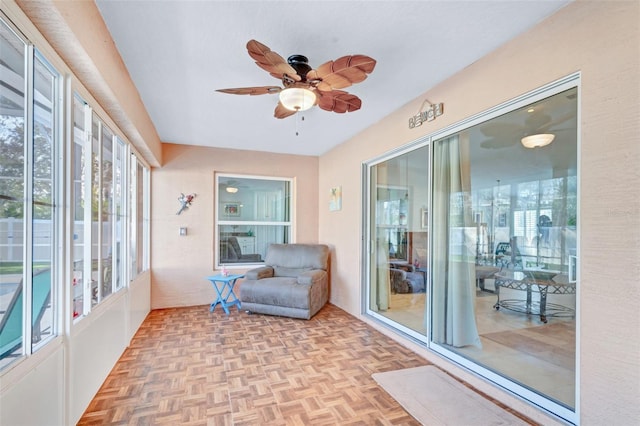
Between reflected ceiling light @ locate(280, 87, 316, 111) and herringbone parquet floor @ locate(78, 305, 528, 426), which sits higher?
reflected ceiling light @ locate(280, 87, 316, 111)

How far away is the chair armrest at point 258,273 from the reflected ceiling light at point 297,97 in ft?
9.28

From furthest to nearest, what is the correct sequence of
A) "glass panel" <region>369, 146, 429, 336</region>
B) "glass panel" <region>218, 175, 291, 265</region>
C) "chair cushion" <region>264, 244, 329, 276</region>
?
"glass panel" <region>218, 175, 291, 265</region> → "chair cushion" <region>264, 244, 329, 276</region> → "glass panel" <region>369, 146, 429, 336</region>

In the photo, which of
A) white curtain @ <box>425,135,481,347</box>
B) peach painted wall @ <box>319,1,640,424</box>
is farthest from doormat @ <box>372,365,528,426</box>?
white curtain @ <box>425,135,481,347</box>

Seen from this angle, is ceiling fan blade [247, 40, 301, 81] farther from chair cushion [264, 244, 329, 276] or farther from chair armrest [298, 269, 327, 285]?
chair cushion [264, 244, 329, 276]

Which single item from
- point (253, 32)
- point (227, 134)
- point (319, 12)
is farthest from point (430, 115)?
point (227, 134)

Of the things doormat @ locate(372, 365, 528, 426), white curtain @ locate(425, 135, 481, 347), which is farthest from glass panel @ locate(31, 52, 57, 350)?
white curtain @ locate(425, 135, 481, 347)

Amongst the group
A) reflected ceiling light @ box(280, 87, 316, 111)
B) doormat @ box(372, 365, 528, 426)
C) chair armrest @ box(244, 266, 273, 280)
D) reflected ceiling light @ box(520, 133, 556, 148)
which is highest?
reflected ceiling light @ box(280, 87, 316, 111)

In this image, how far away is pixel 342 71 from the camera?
1.96m

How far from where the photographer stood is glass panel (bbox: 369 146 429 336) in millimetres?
3207

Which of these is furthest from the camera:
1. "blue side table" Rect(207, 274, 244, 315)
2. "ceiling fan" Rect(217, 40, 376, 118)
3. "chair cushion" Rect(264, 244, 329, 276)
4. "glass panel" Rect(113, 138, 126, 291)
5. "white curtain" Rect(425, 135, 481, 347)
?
"chair cushion" Rect(264, 244, 329, 276)

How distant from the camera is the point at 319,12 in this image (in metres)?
1.84

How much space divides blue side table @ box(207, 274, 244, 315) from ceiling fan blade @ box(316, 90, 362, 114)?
2.95 metres

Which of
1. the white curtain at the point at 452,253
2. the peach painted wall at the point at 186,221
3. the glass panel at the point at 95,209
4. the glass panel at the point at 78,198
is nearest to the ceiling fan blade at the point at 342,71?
the white curtain at the point at 452,253

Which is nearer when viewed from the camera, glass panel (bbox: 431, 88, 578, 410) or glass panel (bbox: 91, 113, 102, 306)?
glass panel (bbox: 431, 88, 578, 410)
